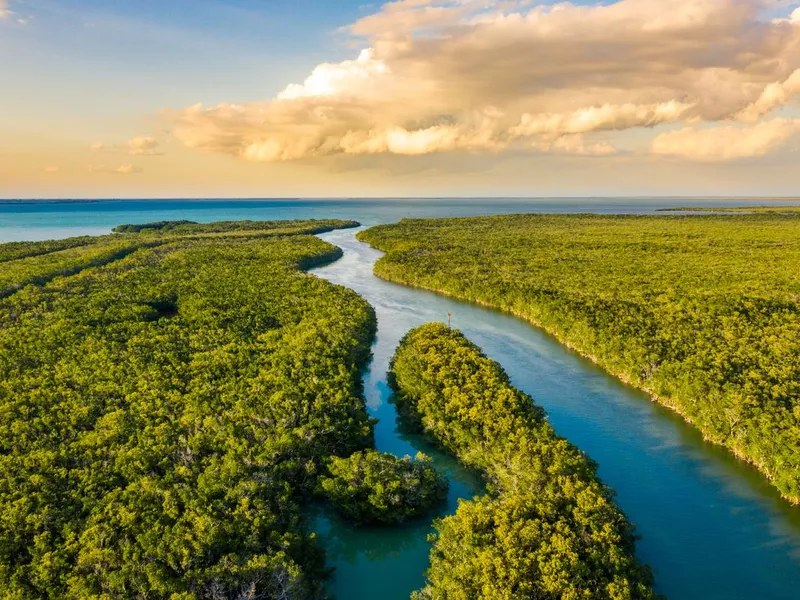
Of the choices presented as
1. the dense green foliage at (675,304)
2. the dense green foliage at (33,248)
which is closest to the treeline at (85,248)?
the dense green foliage at (33,248)

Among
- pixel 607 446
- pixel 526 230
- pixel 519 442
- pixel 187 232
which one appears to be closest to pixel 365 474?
pixel 519 442

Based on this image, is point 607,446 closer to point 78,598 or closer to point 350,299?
point 78,598

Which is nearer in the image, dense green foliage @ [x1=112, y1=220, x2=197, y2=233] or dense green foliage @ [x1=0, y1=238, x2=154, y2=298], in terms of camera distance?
dense green foliage @ [x1=0, y1=238, x2=154, y2=298]

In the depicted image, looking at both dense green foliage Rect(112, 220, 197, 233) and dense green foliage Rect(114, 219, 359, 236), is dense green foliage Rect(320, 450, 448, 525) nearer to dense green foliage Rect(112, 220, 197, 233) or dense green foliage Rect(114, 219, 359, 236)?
dense green foliage Rect(114, 219, 359, 236)

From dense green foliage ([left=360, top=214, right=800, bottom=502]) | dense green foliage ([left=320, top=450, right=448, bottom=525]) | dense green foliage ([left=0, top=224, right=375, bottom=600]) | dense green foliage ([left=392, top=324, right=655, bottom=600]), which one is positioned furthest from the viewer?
dense green foliage ([left=360, top=214, right=800, bottom=502])

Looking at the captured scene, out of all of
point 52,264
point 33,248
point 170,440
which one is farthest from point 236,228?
point 170,440

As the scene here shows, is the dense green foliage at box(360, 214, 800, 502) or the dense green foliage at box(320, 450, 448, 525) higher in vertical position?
the dense green foliage at box(360, 214, 800, 502)

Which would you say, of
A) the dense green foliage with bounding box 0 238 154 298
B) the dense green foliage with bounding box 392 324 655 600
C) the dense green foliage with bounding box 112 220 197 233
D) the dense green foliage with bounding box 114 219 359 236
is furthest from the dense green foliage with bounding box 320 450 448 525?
the dense green foliage with bounding box 112 220 197 233

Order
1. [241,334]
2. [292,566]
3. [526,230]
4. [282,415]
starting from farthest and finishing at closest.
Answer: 1. [526,230]
2. [241,334]
3. [282,415]
4. [292,566]
